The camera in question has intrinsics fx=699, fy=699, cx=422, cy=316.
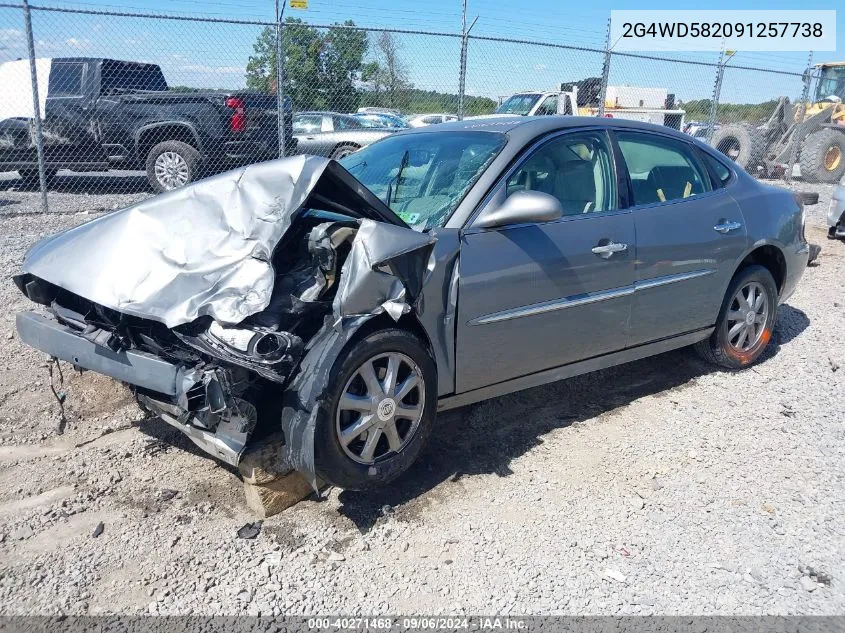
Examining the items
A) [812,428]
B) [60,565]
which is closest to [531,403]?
[812,428]

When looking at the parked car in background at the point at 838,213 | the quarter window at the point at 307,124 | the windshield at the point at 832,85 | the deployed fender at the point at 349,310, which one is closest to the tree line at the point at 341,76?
the quarter window at the point at 307,124

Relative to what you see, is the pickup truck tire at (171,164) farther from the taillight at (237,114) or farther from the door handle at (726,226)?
the door handle at (726,226)

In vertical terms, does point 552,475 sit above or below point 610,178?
below

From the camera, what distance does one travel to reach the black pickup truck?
10.1m

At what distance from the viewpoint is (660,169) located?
14.7ft

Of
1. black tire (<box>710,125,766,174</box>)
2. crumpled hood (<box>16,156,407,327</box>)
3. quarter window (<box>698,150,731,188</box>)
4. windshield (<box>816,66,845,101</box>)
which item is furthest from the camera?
windshield (<box>816,66,845,101</box>)

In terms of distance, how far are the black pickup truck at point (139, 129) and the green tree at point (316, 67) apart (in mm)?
602

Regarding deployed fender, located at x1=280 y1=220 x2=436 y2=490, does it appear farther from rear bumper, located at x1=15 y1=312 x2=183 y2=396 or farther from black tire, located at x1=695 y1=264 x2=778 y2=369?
black tire, located at x1=695 y1=264 x2=778 y2=369

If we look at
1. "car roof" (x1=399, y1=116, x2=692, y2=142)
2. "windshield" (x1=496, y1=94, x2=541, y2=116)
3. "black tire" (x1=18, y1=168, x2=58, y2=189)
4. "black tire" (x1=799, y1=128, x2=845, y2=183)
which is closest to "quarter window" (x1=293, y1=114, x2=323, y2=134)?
"windshield" (x1=496, y1=94, x2=541, y2=116)

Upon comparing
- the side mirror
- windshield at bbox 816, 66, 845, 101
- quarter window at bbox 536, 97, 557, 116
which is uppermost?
windshield at bbox 816, 66, 845, 101

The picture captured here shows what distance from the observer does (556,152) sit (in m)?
3.91

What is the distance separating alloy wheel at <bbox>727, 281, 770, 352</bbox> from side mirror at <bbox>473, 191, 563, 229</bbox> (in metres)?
2.12

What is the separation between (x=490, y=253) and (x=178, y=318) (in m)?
1.48

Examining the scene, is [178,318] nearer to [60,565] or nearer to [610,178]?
[60,565]
